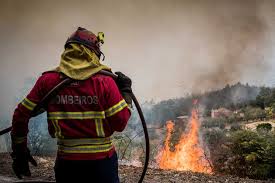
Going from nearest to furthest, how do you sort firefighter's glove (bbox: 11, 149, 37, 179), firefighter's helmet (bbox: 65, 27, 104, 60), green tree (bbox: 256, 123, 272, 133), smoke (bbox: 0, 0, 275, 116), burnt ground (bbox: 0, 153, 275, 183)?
firefighter's helmet (bbox: 65, 27, 104, 60)
firefighter's glove (bbox: 11, 149, 37, 179)
burnt ground (bbox: 0, 153, 275, 183)
green tree (bbox: 256, 123, 272, 133)
smoke (bbox: 0, 0, 275, 116)

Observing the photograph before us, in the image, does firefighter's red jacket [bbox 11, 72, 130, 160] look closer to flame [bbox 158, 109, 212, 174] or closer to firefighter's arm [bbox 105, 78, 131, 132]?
firefighter's arm [bbox 105, 78, 131, 132]

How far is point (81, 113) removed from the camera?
2.51m

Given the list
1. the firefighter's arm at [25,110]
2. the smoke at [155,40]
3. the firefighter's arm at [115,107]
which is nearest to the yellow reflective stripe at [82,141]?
the firefighter's arm at [115,107]

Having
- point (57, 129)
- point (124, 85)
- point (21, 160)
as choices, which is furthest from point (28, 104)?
point (124, 85)

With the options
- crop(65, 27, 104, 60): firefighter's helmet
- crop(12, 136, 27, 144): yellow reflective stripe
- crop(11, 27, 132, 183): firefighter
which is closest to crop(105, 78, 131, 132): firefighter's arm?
crop(11, 27, 132, 183): firefighter

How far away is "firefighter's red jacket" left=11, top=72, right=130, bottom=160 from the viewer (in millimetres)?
2500

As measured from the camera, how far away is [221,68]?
7.29 metres

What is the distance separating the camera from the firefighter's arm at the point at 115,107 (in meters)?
2.52

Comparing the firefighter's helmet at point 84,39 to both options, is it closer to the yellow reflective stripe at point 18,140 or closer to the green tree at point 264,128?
the yellow reflective stripe at point 18,140

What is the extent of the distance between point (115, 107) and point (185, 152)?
200 inches

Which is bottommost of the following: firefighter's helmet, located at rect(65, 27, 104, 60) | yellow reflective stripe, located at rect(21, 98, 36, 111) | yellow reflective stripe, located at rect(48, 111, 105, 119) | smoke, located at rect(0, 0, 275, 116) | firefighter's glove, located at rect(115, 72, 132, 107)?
yellow reflective stripe, located at rect(48, 111, 105, 119)

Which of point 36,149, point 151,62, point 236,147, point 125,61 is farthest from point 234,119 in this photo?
point 36,149

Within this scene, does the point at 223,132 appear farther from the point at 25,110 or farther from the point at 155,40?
the point at 25,110

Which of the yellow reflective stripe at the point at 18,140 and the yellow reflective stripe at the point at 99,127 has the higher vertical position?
the yellow reflective stripe at the point at 99,127
